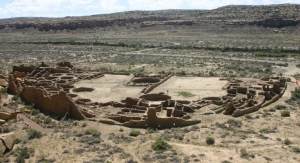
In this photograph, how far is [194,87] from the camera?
39406 millimetres

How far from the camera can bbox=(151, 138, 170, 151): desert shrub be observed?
2194 cm

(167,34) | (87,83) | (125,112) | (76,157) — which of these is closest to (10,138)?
(76,157)

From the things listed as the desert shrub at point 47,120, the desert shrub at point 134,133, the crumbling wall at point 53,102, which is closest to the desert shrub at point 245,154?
the desert shrub at point 134,133

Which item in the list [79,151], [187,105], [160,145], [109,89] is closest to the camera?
[79,151]

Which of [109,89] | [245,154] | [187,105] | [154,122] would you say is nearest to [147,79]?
[109,89]

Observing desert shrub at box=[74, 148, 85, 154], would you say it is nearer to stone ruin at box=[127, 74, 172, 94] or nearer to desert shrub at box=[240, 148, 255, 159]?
desert shrub at box=[240, 148, 255, 159]

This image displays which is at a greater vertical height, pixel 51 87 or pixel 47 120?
pixel 51 87

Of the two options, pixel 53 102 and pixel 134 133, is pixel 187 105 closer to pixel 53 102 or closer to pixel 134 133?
pixel 134 133

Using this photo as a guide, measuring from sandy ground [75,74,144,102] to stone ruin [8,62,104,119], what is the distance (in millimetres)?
1432

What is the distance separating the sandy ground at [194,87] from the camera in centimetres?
3603

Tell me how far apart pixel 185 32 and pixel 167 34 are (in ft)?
19.3

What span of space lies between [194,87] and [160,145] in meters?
18.2

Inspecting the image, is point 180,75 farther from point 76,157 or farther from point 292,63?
point 76,157

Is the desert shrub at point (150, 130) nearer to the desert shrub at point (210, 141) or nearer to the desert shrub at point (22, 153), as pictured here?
the desert shrub at point (210, 141)
